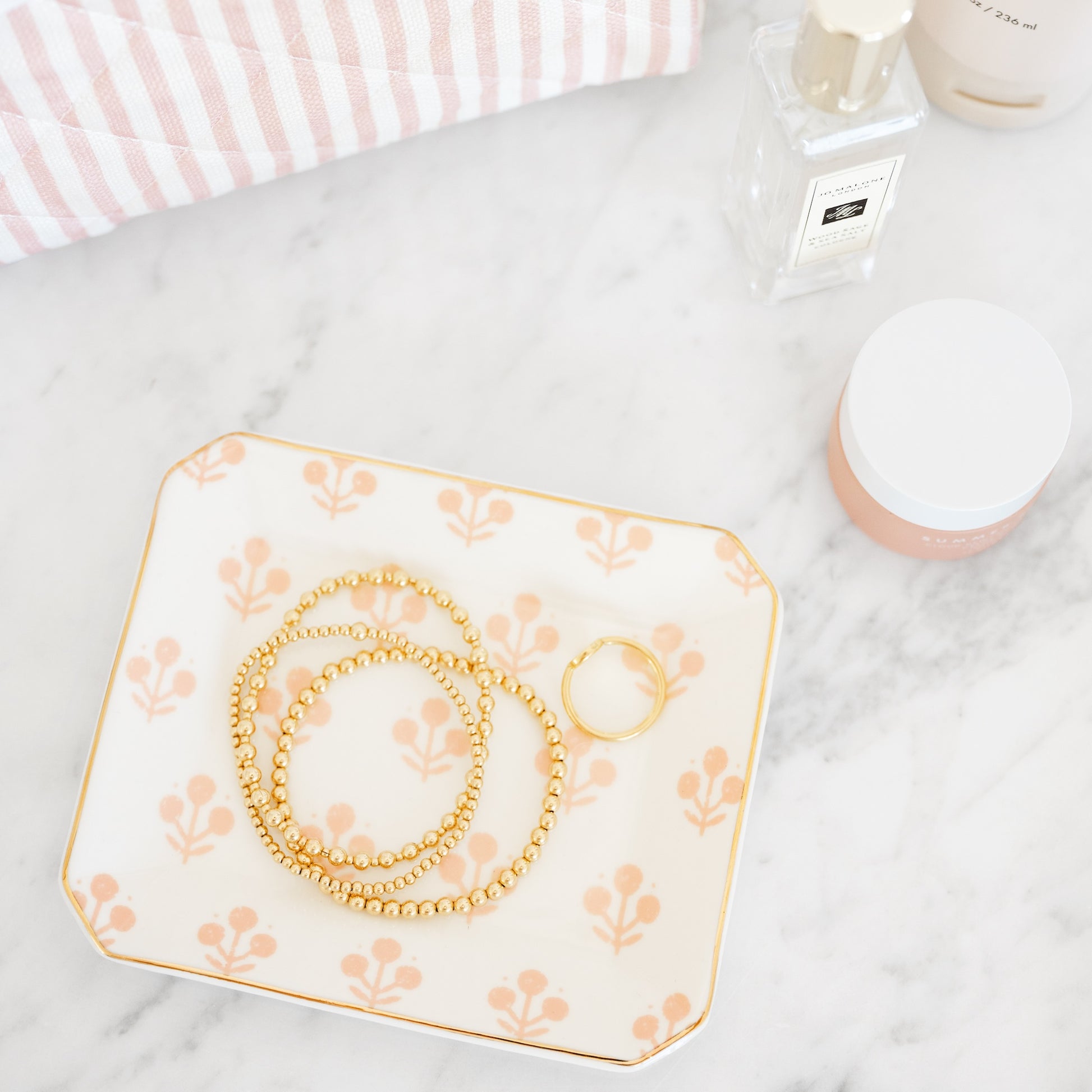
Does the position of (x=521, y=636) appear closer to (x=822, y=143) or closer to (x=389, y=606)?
(x=389, y=606)

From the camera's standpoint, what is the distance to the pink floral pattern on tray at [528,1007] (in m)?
0.44

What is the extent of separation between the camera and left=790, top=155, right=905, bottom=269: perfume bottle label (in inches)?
18.9

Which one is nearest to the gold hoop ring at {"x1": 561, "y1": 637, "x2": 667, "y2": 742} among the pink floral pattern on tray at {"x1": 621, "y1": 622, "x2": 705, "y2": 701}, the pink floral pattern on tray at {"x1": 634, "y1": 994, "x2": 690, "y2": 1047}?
the pink floral pattern on tray at {"x1": 621, "y1": 622, "x2": 705, "y2": 701}

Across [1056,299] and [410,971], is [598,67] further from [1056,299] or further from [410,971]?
[410,971]

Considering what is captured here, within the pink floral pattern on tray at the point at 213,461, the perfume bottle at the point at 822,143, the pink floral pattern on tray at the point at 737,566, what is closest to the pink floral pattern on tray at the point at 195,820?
the pink floral pattern on tray at the point at 213,461

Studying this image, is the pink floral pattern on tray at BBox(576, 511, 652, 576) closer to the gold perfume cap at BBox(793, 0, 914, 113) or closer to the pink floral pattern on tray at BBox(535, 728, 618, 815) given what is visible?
the pink floral pattern on tray at BBox(535, 728, 618, 815)

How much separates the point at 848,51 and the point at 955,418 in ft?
0.48

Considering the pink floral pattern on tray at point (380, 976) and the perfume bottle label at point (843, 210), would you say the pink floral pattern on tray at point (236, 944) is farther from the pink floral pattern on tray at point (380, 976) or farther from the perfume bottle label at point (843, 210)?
the perfume bottle label at point (843, 210)

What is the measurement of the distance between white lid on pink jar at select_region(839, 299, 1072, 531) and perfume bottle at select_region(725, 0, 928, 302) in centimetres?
6

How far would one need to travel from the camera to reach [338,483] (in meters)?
0.49

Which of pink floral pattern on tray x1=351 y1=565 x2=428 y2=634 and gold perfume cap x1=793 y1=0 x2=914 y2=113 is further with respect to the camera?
pink floral pattern on tray x1=351 y1=565 x2=428 y2=634

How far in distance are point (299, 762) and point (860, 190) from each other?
0.34m

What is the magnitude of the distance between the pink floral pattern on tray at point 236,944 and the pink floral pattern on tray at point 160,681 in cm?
9

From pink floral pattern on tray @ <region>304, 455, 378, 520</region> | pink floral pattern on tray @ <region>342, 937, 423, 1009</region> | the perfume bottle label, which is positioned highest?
the perfume bottle label
